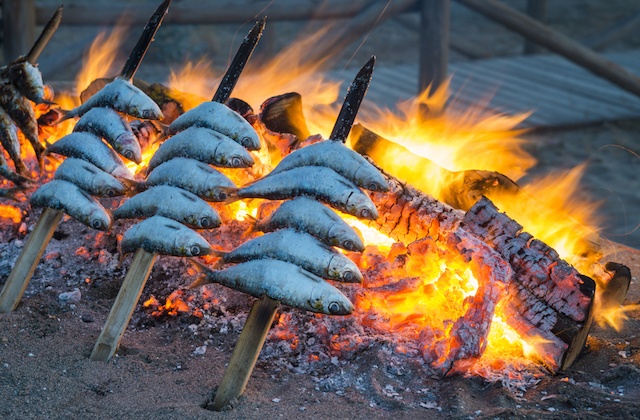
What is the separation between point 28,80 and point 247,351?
215cm

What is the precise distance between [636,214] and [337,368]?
4491 millimetres

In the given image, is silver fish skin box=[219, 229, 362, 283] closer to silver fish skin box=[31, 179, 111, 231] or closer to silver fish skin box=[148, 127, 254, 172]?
silver fish skin box=[148, 127, 254, 172]

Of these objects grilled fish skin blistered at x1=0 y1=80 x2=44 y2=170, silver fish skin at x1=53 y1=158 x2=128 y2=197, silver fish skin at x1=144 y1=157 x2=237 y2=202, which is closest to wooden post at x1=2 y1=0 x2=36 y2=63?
grilled fish skin blistered at x1=0 y1=80 x2=44 y2=170

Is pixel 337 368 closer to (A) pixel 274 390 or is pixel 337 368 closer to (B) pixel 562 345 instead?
(A) pixel 274 390

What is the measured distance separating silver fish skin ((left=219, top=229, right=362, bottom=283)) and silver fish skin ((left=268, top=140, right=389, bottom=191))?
308mm

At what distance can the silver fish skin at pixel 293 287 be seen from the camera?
9.69 feet

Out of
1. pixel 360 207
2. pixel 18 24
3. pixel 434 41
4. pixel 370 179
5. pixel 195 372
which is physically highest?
pixel 434 41

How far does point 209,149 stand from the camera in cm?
342

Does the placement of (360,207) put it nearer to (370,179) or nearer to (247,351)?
(370,179)

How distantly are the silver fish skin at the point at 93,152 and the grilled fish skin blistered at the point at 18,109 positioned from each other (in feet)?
2.06

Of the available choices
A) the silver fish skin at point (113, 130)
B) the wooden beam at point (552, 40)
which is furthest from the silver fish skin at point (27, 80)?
the wooden beam at point (552, 40)

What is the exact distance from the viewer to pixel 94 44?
8852mm

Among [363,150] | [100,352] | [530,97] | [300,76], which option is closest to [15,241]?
[100,352]

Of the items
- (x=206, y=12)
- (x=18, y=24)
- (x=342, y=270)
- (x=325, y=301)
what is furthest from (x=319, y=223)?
(x=206, y=12)
